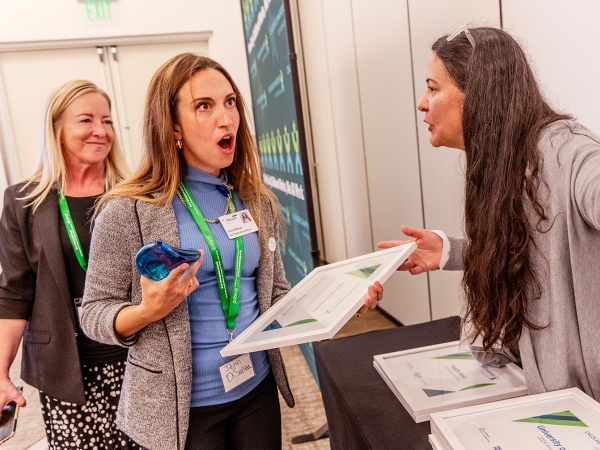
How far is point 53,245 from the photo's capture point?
1603mm

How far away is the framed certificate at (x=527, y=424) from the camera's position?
0.75 m

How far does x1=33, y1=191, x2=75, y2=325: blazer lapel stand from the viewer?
1.60 m

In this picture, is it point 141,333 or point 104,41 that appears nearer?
point 141,333

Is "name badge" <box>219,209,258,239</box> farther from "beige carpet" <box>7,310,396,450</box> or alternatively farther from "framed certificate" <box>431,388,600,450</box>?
"beige carpet" <box>7,310,396,450</box>

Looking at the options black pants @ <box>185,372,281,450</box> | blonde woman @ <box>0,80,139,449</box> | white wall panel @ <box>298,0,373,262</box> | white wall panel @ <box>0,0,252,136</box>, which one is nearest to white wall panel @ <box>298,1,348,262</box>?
white wall panel @ <box>298,0,373,262</box>

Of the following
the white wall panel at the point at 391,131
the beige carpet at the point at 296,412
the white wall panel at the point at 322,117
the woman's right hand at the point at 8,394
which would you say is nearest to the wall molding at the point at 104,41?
the white wall panel at the point at 322,117

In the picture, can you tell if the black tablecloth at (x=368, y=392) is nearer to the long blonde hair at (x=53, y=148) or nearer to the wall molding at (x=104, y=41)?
the long blonde hair at (x=53, y=148)

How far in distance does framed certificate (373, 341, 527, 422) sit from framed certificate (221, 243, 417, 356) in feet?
0.90

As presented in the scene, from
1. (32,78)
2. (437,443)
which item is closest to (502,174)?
(437,443)

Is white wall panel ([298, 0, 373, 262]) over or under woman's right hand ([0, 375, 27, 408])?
over

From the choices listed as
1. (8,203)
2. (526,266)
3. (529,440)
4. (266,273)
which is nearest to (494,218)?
(526,266)

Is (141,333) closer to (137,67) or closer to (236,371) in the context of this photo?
(236,371)

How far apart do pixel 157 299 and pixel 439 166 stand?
1.81 m

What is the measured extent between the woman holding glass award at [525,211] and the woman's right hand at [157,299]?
2.08 ft
